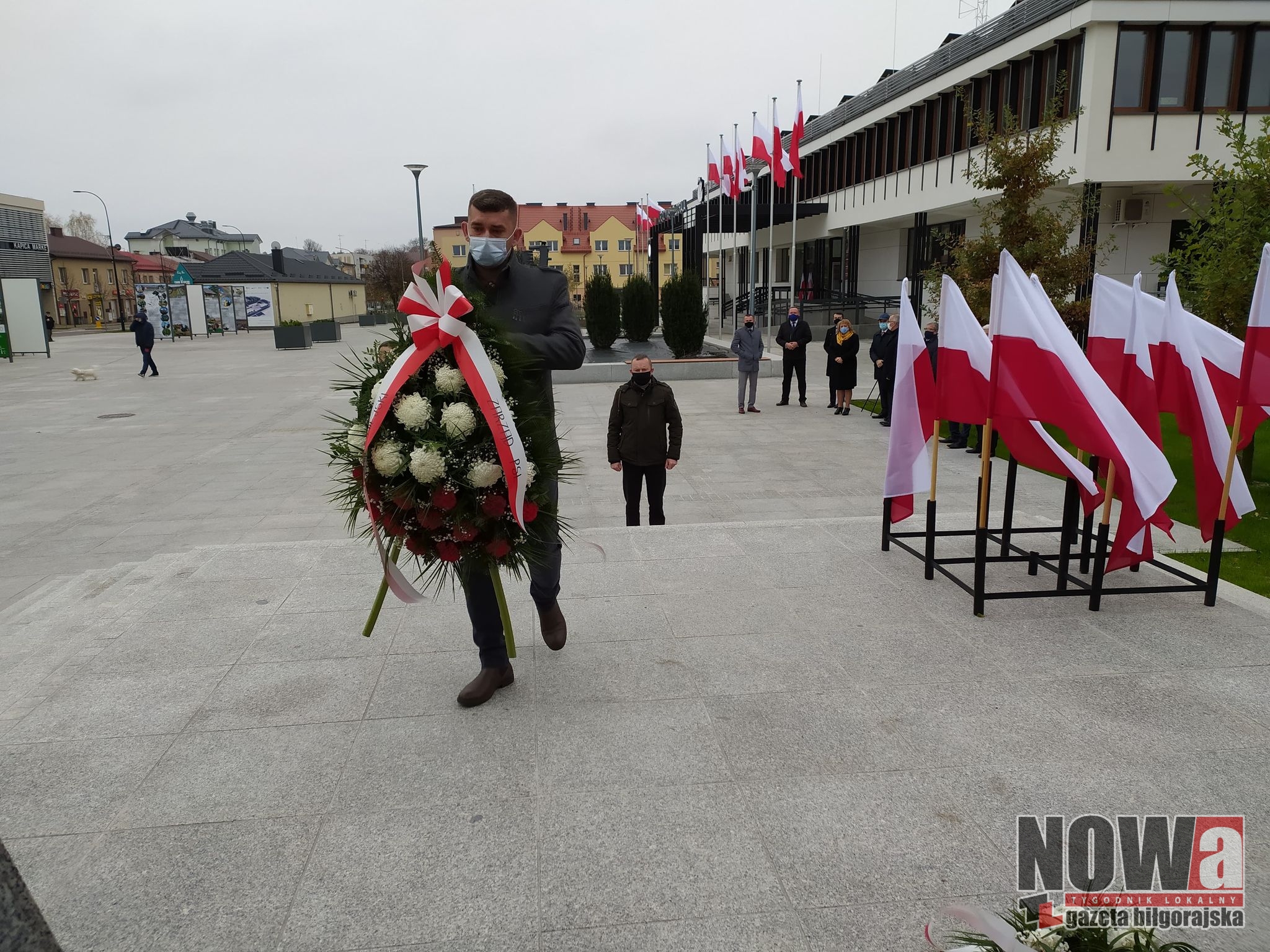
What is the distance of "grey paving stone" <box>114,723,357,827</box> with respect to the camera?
3.11 m

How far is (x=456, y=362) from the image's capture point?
3.30m

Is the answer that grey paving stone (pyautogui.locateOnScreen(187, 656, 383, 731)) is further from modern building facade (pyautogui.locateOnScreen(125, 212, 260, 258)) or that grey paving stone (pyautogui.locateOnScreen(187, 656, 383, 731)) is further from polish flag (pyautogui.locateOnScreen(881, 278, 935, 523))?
modern building facade (pyautogui.locateOnScreen(125, 212, 260, 258))

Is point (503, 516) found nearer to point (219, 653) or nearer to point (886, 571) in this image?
point (219, 653)

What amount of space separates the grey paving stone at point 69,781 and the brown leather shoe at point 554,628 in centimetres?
169

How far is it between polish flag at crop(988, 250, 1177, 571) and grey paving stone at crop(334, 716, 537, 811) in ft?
10.3

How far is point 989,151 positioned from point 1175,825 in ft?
39.2

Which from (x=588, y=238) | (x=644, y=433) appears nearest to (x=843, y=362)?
(x=644, y=433)

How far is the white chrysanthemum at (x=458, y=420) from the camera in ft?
10.6

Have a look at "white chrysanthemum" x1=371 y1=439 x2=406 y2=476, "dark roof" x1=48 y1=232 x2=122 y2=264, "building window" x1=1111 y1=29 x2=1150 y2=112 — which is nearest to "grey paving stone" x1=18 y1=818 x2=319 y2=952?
"white chrysanthemum" x1=371 y1=439 x2=406 y2=476

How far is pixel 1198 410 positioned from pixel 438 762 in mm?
4635

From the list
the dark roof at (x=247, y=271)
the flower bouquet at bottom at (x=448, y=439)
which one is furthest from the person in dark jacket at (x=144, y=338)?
the dark roof at (x=247, y=271)

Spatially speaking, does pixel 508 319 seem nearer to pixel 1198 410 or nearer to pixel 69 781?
pixel 69 781

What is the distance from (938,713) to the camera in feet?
12.2

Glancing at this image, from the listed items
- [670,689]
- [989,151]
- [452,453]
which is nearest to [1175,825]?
[670,689]
